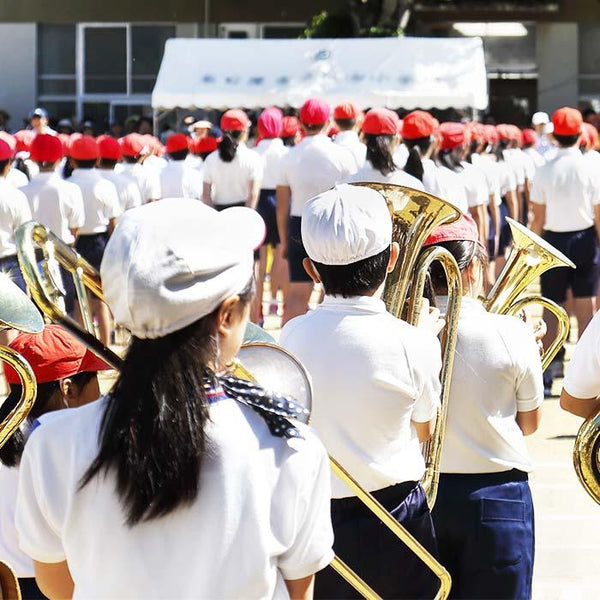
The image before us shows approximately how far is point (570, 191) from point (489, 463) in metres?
5.57

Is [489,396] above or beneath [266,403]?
beneath

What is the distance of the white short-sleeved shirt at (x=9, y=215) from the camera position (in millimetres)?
7969

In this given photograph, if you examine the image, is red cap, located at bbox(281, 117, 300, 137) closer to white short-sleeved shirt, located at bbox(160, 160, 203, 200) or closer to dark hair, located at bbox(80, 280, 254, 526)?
white short-sleeved shirt, located at bbox(160, 160, 203, 200)

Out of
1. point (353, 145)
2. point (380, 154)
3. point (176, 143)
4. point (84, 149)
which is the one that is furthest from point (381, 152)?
point (176, 143)

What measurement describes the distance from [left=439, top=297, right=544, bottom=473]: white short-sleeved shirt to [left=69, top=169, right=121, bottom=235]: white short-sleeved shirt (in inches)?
247

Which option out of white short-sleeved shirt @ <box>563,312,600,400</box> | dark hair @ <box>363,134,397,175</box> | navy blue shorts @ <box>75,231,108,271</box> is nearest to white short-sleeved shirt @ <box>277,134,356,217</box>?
dark hair @ <box>363,134,397,175</box>

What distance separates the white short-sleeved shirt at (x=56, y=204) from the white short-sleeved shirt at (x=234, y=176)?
6.35 feet

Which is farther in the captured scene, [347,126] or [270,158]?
[270,158]

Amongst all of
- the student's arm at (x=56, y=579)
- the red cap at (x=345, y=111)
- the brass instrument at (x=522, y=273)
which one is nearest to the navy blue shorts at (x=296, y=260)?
the red cap at (x=345, y=111)

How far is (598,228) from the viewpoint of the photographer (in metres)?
8.61

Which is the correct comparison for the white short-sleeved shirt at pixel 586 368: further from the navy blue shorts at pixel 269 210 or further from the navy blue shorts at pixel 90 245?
the navy blue shorts at pixel 269 210

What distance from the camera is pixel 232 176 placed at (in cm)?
1057

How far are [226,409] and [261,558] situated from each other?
0.68 feet

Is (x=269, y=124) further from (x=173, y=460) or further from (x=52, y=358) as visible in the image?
(x=173, y=460)
